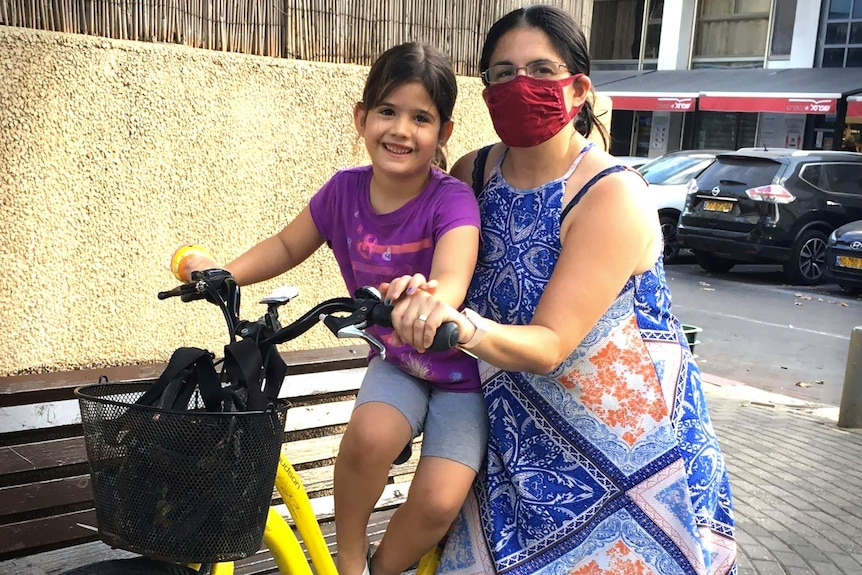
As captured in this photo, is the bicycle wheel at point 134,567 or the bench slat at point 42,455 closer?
the bicycle wheel at point 134,567

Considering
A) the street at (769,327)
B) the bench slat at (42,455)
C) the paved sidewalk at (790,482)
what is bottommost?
the street at (769,327)

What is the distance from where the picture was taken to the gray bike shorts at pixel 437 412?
2139 mm

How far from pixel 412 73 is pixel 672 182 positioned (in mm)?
14284

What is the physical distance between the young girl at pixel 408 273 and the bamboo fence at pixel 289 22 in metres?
1.57

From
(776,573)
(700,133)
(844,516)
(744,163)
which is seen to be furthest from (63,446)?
(700,133)

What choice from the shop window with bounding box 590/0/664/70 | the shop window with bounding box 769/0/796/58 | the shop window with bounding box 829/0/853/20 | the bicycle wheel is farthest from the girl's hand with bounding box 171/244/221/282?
the shop window with bounding box 590/0/664/70

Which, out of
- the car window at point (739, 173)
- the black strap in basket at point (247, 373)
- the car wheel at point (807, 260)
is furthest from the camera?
the car window at point (739, 173)

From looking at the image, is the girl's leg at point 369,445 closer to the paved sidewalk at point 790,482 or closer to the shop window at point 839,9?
the paved sidewalk at point 790,482

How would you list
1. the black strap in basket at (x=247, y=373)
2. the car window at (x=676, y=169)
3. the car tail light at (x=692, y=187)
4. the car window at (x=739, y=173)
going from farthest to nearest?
the car window at (x=676, y=169) → the car tail light at (x=692, y=187) → the car window at (x=739, y=173) → the black strap in basket at (x=247, y=373)

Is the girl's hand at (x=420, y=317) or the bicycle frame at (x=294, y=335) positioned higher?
the girl's hand at (x=420, y=317)

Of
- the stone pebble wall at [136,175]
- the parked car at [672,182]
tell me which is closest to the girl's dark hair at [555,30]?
the stone pebble wall at [136,175]

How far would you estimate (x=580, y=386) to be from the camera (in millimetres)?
2072

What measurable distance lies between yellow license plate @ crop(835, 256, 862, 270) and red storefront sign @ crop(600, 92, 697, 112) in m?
11.2

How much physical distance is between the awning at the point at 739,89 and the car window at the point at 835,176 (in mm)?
6905
